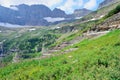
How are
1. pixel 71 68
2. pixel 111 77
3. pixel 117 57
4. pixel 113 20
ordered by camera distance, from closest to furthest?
pixel 111 77
pixel 117 57
pixel 71 68
pixel 113 20

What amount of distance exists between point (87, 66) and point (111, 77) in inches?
392

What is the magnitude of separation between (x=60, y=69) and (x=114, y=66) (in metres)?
8.89

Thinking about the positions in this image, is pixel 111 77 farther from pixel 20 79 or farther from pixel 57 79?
pixel 20 79

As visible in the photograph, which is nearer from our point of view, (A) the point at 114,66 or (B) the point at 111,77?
(B) the point at 111,77

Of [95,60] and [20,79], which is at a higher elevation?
[95,60]

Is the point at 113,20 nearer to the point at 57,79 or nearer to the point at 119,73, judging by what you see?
the point at 57,79

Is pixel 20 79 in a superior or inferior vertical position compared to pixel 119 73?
inferior

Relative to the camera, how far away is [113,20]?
83.7 m

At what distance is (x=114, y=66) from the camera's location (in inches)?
1121

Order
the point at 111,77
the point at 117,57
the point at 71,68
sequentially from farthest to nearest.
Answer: the point at 71,68 < the point at 117,57 < the point at 111,77

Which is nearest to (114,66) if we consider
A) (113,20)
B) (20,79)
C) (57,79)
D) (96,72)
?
(96,72)

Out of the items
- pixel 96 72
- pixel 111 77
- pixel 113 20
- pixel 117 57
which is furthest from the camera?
pixel 113 20

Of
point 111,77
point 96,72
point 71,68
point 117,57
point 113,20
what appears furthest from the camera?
point 113,20

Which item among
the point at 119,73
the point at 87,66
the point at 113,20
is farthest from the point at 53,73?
the point at 113,20
